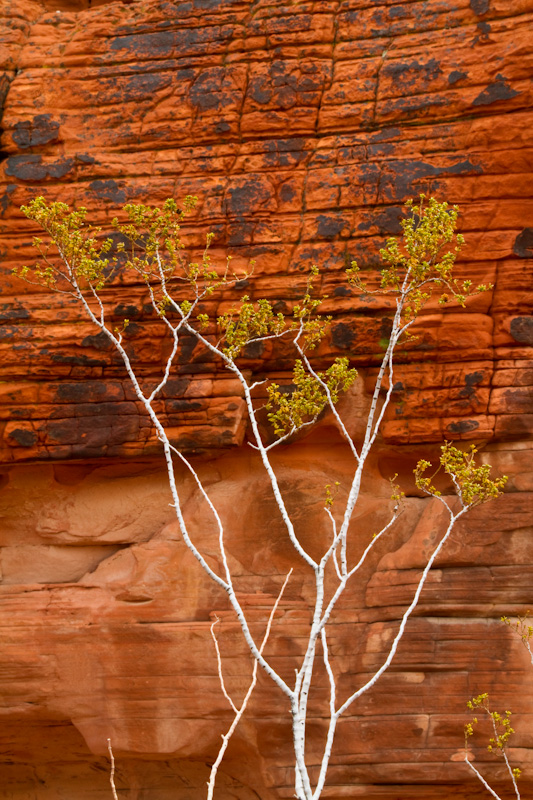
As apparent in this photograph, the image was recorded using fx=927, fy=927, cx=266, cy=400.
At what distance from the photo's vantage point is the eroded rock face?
10.6 m

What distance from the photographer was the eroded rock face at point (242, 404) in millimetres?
10617

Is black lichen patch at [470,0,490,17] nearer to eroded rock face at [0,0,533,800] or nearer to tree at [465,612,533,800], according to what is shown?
eroded rock face at [0,0,533,800]

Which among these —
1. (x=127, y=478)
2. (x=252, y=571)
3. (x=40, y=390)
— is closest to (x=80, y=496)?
(x=127, y=478)

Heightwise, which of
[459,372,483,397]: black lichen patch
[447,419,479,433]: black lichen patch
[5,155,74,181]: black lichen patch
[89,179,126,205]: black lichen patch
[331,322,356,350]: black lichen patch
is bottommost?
[447,419,479,433]: black lichen patch

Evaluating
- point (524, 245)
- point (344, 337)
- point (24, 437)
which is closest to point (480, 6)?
point (524, 245)

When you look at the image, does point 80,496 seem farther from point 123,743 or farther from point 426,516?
point 426,516

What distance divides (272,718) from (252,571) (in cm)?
174

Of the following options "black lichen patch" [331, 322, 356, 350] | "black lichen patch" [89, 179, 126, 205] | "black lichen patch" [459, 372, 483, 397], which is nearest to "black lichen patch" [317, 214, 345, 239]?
"black lichen patch" [331, 322, 356, 350]

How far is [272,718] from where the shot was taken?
1070 centimetres

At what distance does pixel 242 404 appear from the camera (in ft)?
37.1

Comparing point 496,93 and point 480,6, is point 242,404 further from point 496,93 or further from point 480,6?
point 480,6

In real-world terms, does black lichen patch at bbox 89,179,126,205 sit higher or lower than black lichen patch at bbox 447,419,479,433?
higher

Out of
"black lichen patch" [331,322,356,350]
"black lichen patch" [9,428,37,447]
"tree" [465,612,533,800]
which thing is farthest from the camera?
"black lichen patch" [9,428,37,447]

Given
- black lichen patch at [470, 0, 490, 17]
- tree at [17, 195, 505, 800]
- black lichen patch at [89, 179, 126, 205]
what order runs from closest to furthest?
tree at [17, 195, 505, 800] < black lichen patch at [470, 0, 490, 17] < black lichen patch at [89, 179, 126, 205]
